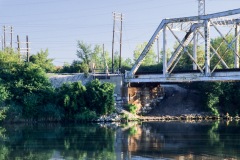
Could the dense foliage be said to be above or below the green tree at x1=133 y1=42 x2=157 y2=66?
below

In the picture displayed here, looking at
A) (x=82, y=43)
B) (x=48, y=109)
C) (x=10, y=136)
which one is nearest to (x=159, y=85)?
(x=48, y=109)

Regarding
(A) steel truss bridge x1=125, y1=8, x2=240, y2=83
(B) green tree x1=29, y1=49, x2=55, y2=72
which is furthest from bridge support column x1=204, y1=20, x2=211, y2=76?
(B) green tree x1=29, y1=49, x2=55, y2=72

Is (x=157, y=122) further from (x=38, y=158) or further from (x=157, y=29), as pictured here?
(x=38, y=158)

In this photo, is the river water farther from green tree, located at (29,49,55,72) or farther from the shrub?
green tree, located at (29,49,55,72)

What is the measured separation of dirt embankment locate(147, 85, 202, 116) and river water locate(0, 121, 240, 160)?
323 inches

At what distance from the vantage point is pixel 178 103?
6856 cm

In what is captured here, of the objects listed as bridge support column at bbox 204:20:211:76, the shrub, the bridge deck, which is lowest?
the shrub

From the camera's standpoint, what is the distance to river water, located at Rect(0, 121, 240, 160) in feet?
116

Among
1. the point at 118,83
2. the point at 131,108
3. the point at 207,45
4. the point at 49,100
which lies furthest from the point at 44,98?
the point at 207,45

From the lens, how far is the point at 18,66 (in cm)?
6506

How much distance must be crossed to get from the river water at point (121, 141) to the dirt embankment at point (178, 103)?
26.9 ft

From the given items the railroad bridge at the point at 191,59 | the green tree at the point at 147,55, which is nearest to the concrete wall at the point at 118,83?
the railroad bridge at the point at 191,59

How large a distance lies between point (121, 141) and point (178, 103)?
1043 inches

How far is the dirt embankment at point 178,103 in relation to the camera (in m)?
67.1
